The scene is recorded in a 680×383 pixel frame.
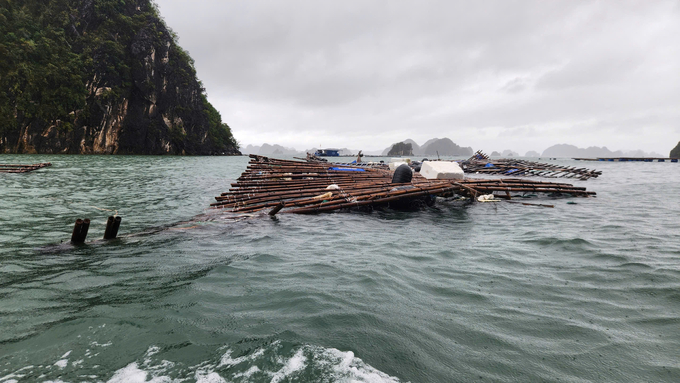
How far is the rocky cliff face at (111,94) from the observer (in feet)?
169

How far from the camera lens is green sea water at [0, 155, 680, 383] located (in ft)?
8.89

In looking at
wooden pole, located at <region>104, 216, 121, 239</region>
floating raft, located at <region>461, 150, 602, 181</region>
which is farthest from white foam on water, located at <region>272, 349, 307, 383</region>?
floating raft, located at <region>461, 150, 602, 181</region>

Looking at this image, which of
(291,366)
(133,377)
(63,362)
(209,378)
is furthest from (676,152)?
(63,362)

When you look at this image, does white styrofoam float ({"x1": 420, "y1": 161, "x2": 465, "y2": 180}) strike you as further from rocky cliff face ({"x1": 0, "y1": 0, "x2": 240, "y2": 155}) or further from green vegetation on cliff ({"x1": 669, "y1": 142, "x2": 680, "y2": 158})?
green vegetation on cliff ({"x1": 669, "y1": 142, "x2": 680, "y2": 158})

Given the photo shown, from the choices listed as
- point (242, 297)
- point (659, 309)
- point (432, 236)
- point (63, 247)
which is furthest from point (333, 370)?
point (63, 247)

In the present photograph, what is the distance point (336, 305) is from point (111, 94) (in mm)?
74462

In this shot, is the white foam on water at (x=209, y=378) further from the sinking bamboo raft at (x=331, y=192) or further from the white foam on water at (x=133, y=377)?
the sinking bamboo raft at (x=331, y=192)

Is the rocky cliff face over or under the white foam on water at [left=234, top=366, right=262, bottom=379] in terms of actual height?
over

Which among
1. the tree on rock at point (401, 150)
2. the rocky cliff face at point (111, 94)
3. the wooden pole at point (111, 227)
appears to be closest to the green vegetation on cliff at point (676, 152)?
the tree on rock at point (401, 150)

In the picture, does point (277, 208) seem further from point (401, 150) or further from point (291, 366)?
point (401, 150)

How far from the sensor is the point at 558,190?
14672 mm

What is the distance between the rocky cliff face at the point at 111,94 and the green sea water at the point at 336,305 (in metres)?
63.8

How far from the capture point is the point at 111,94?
192ft

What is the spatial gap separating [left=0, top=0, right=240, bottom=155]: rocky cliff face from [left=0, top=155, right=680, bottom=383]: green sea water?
6375cm
